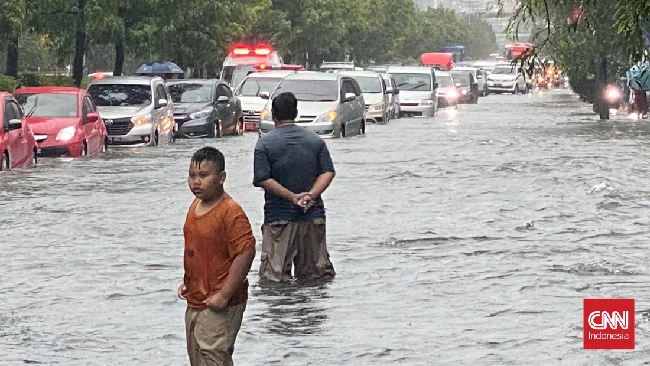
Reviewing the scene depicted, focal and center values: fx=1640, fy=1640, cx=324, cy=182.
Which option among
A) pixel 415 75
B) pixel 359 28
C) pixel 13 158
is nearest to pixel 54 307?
pixel 13 158

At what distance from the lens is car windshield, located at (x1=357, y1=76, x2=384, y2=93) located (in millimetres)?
44344

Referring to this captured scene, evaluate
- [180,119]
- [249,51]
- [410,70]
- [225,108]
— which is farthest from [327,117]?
[410,70]

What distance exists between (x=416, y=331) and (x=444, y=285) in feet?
7.46

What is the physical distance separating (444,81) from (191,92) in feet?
88.8

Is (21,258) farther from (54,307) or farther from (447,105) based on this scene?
(447,105)

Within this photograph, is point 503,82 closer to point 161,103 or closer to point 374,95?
point 374,95

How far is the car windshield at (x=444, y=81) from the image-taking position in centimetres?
6222

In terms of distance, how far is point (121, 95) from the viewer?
32.5 m

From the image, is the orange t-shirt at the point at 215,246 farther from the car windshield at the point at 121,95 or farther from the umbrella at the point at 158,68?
the umbrella at the point at 158,68

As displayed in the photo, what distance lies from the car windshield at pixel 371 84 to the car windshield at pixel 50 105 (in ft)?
56.2

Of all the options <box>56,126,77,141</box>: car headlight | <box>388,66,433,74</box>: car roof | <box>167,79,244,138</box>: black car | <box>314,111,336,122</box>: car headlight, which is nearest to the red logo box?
<box>56,126,77,141</box>: car headlight

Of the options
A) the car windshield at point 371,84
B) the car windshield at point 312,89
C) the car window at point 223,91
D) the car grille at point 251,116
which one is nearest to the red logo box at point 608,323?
the car windshield at point 312,89

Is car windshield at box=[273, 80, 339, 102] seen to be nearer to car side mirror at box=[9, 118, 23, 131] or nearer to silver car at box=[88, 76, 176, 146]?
silver car at box=[88, 76, 176, 146]

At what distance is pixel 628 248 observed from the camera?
15297mm
